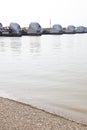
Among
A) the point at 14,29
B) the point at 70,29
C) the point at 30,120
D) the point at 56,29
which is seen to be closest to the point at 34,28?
the point at 14,29

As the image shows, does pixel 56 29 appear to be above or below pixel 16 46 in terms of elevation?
below

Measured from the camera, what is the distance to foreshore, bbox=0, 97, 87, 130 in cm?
784

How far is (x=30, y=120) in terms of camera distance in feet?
27.5

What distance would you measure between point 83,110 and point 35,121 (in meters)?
2.59

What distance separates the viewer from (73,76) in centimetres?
1736

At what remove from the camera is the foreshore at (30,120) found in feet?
25.7

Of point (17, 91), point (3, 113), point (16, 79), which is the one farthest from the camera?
point (16, 79)

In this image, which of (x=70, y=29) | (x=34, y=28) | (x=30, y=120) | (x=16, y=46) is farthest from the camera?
(x=70, y=29)

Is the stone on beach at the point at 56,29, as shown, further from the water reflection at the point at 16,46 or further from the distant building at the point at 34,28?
the water reflection at the point at 16,46

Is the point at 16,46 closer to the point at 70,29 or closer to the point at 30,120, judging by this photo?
the point at 30,120

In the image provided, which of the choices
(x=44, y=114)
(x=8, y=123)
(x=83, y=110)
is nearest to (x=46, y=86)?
(x=83, y=110)

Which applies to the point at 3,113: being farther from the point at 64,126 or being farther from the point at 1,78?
the point at 1,78

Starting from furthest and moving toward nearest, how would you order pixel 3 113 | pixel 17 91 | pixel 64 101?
pixel 17 91, pixel 64 101, pixel 3 113

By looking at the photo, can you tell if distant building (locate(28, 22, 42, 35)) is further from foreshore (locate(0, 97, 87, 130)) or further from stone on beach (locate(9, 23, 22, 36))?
foreshore (locate(0, 97, 87, 130))
